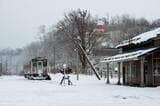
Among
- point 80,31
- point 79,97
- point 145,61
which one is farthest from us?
point 80,31

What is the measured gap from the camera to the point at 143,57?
34.4 meters

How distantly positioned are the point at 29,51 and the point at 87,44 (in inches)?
2823

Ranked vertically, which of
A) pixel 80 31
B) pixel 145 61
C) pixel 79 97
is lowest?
pixel 79 97

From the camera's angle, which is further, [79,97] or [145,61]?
[145,61]

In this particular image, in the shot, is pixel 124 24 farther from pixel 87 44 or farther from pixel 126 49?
pixel 126 49

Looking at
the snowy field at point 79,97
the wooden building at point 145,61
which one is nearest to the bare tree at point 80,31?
the wooden building at point 145,61

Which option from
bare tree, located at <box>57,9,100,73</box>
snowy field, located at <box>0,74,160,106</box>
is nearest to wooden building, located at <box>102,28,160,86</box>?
snowy field, located at <box>0,74,160,106</box>

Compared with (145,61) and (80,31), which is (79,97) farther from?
(80,31)

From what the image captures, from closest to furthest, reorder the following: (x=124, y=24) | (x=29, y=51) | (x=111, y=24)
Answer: (x=124, y=24), (x=111, y=24), (x=29, y=51)

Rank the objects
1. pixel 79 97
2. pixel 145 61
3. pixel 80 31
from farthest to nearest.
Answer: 1. pixel 80 31
2. pixel 145 61
3. pixel 79 97

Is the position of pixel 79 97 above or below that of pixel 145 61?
below

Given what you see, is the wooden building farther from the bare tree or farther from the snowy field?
the bare tree

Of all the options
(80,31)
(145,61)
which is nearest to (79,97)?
(145,61)

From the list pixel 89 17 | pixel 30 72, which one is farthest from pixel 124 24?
pixel 30 72
